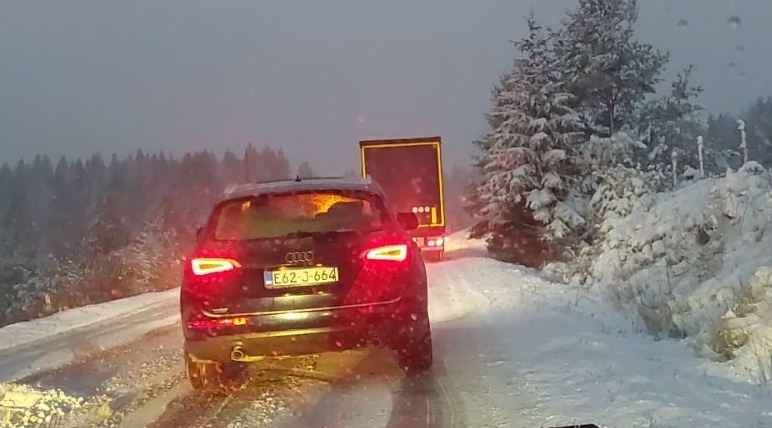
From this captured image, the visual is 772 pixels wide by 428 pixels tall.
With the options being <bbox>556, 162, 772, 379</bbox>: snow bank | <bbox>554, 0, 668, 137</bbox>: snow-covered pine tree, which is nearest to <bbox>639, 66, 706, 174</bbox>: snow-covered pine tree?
<bbox>554, 0, 668, 137</bbox>: snow-covered pine tree

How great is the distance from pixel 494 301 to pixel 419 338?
20.4 feet

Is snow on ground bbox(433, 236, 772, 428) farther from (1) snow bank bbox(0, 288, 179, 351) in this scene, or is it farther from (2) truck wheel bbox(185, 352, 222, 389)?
(1) snow bank bbox(0, 288, 179, 351)

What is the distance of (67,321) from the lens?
1406 centimetres

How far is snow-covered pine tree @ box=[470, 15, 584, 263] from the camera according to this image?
3484cm

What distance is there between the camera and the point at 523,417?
5.74 m

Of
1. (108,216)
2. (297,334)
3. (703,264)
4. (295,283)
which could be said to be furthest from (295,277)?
(108,216)

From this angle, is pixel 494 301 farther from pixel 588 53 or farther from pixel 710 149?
pixel 710 149

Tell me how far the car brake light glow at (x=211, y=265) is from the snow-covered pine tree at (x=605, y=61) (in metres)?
32.6

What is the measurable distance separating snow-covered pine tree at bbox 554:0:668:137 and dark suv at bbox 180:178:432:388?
3210 cm

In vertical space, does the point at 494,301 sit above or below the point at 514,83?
below

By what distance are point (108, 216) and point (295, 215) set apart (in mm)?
61092

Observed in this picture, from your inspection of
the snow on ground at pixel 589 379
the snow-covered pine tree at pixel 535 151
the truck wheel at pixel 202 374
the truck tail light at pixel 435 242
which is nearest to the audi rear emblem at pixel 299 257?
the truck wheel at pixel 202 374

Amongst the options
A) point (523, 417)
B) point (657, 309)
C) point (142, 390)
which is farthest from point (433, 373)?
point (657, 309)

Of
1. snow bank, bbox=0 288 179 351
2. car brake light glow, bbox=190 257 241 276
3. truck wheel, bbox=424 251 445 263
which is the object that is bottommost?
truck wheel, bbox=424 251 445 263
